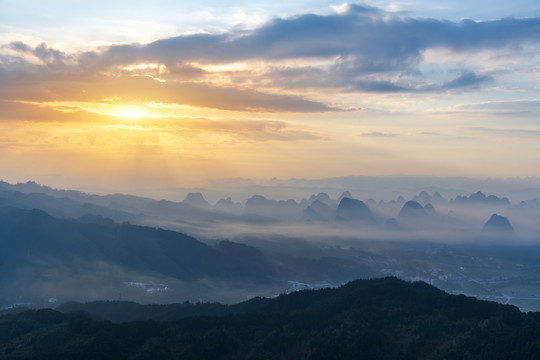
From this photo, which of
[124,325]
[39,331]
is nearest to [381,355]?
[124,325]

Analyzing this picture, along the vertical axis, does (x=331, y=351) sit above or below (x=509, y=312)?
below

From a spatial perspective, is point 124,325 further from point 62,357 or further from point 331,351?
point 331,351

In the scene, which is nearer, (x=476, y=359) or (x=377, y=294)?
(x=476, y=359)

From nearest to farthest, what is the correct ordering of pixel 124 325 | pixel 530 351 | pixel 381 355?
pixel 530 351, pixel 381 355, pixel 124 325

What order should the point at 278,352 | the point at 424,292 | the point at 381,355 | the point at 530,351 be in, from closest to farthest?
1. the point at 530,351
2. the point at 381,355
3. the point at 278,352
4. the point at 424,292

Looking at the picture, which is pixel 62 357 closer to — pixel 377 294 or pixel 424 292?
pixel 377 294

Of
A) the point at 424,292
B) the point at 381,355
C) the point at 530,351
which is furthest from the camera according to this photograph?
the point at 424,292

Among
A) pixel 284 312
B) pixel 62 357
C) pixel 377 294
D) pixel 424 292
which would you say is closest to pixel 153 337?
pixel 62 357
